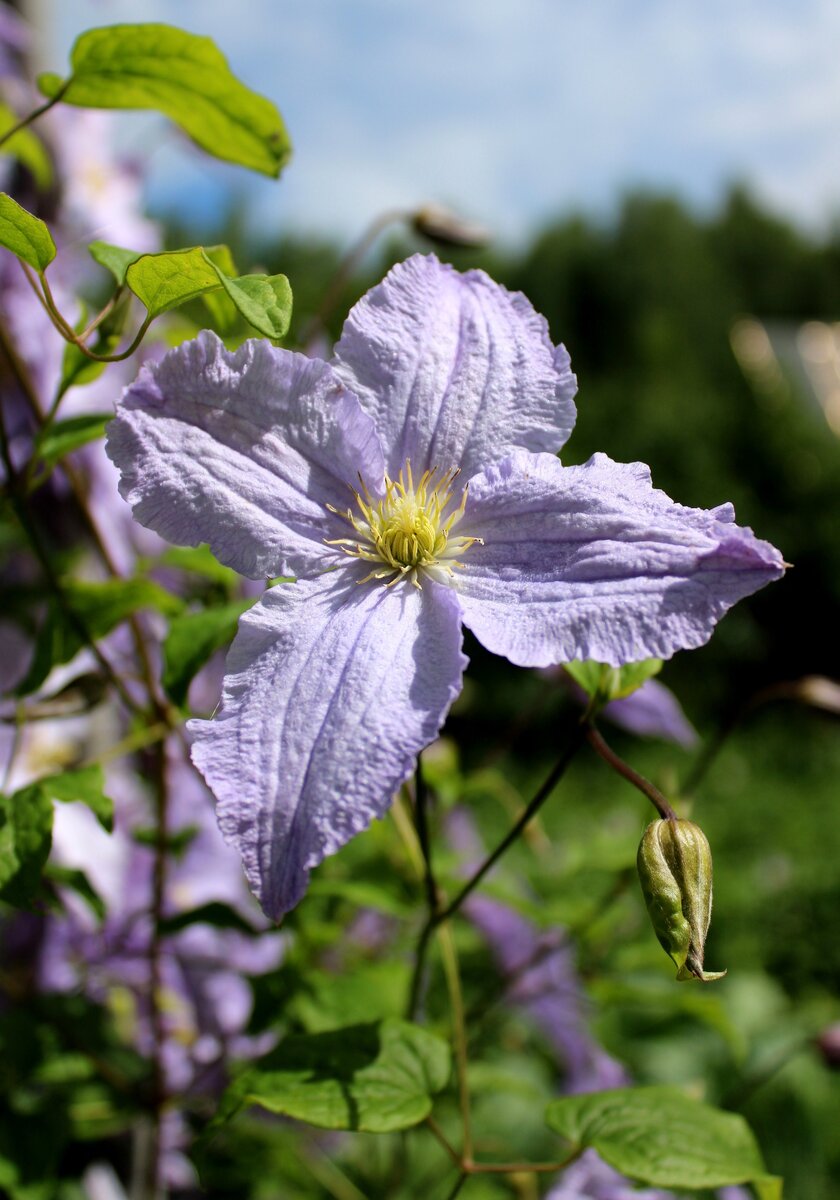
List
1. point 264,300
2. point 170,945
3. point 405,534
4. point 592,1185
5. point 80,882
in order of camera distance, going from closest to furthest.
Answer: point 264,300 → point 405,534 → point 80,882 → point 592,1185 → point 170,945

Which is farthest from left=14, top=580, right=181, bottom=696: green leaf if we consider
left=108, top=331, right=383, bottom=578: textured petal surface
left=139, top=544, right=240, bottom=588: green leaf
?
left=108, top=331, right=383, bottom=578: textured petal surface

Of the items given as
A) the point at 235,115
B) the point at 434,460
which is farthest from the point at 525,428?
the point at 235,115

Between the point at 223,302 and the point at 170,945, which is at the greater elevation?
the point at 223,302

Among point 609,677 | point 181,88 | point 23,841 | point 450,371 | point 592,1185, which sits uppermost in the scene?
point 181,88

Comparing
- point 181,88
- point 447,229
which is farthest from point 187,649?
point 447,229

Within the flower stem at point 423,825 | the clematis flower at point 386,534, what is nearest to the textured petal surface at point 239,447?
the clematis flower at point 386,534

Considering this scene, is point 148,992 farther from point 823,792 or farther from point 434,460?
point 823,792

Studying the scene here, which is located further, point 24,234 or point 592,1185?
point 592,1185

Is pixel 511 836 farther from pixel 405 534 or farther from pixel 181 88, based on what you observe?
pixel 181 88
